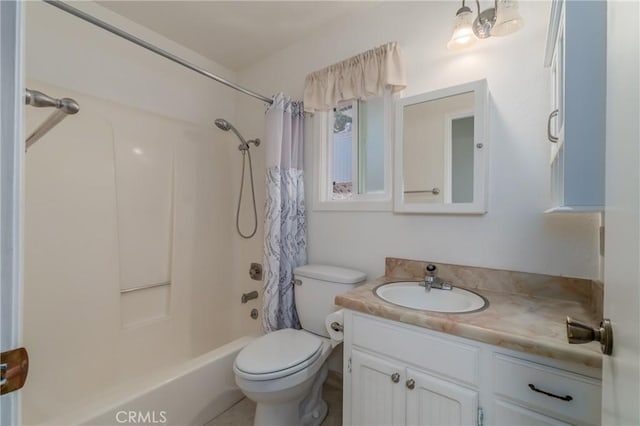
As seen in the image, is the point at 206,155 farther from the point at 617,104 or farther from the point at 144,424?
the point at 617,104

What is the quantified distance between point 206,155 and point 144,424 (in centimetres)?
167

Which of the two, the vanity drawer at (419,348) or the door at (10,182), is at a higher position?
the door at (10,182)

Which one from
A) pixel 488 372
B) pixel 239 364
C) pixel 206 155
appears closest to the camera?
pixel 488 372

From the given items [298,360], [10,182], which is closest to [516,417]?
[298,360]

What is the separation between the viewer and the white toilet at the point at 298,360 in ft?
3.93

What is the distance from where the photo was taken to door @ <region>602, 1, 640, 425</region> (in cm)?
41

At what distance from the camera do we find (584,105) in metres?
0.73

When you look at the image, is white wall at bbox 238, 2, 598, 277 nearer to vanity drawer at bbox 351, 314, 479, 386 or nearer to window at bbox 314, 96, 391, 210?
window at bbox 314, 96, 391, 210

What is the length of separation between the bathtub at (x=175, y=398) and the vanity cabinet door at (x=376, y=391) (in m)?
0.80

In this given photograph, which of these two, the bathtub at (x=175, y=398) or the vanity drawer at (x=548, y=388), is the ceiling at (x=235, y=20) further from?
the bathtub at (x=175, y=398)

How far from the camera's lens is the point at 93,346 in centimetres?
157

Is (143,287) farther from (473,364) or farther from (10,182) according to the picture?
(473,364)

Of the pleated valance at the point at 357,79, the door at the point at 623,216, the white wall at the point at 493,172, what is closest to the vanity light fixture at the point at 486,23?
the white wall at the point at 493,172

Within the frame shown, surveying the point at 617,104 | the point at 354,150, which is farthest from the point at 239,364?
the point at 617,104
